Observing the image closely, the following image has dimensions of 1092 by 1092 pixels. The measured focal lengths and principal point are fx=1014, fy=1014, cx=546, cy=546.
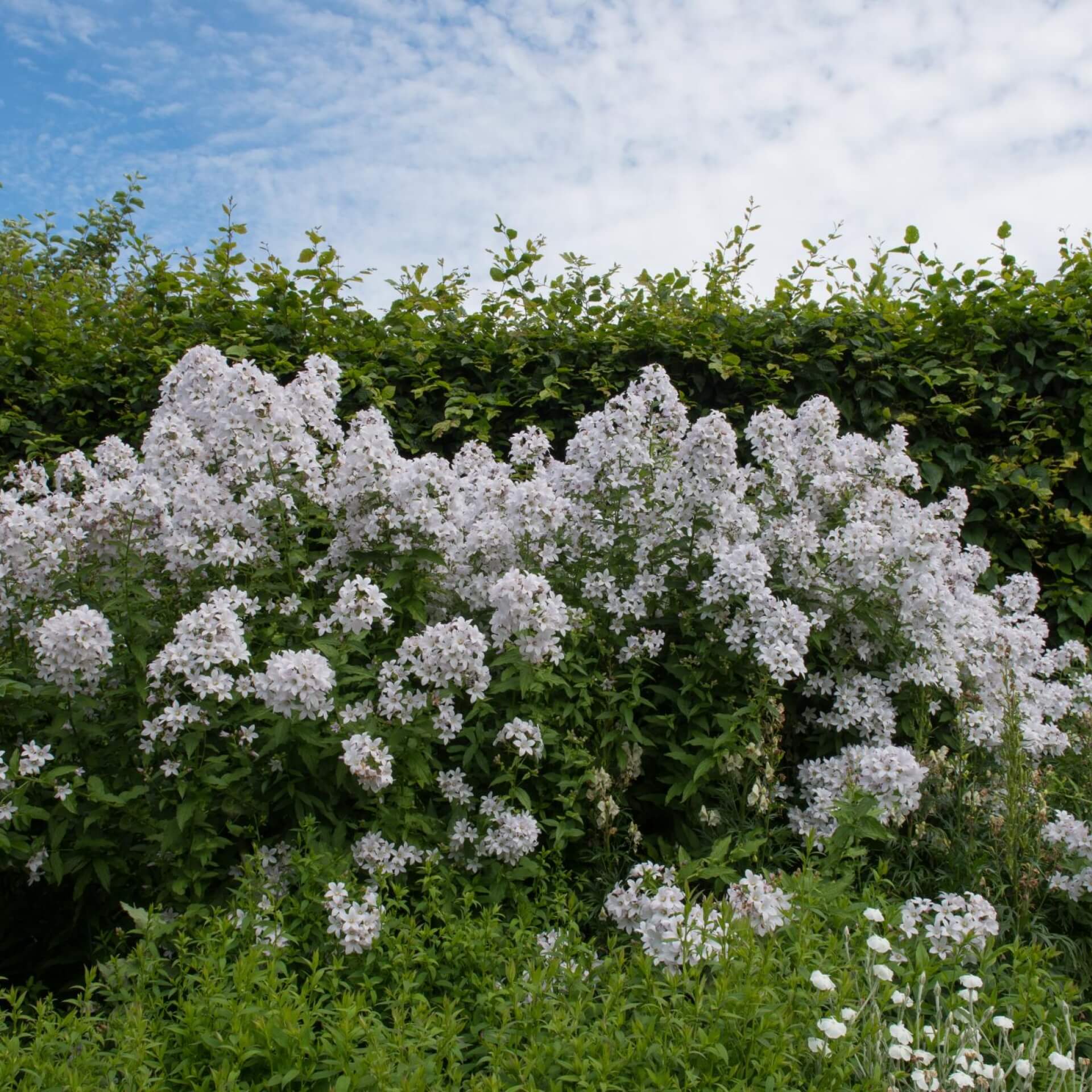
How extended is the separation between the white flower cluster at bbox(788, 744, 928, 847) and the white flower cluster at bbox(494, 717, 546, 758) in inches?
43.4

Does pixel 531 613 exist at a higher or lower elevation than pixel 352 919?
higher

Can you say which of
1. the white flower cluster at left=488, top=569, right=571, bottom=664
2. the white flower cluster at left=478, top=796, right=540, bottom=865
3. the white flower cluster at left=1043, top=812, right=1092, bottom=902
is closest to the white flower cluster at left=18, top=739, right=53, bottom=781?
the white flower cluster at left=478, top=796, right=540, bottom=865

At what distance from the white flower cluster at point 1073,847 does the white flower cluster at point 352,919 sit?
2764 millimetres

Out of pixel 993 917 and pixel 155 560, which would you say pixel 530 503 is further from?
pixel 993 917

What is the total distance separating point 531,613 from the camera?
13.3 ft

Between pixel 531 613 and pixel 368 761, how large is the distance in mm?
860

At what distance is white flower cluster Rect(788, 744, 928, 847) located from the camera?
13.8ft

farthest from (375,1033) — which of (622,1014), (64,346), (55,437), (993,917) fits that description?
(64,346)

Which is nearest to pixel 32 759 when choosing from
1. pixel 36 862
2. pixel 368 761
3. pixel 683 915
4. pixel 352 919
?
pixel 36 862

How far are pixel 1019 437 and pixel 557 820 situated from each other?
5.33m

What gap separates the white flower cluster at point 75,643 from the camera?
152 inches

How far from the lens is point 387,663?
4023mm

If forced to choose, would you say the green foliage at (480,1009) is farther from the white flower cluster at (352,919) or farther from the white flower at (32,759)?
the white flower at (32,759)

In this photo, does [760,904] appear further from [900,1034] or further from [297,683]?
[297,683]
